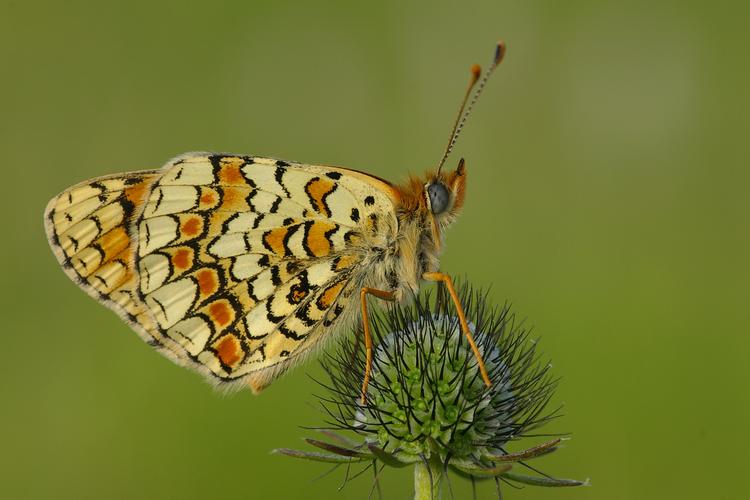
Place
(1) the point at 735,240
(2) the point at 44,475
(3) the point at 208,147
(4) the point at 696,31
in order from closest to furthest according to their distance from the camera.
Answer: (2) the point at 44,475
(1) the point at 735,240
(3) the point at 208,147
(4) the point at 696,31

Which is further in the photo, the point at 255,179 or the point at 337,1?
the point at 337,1

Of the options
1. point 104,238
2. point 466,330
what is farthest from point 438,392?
point 104,238

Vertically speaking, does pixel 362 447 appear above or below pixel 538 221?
below

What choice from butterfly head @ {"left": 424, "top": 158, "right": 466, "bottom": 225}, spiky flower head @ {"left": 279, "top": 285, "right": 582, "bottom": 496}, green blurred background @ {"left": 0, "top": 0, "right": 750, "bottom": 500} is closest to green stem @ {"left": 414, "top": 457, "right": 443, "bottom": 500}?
spiky flower head @ {"left": 279, "top": 285, "right": 582, "bottom": 496}

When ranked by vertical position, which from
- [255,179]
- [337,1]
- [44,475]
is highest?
[337,1]

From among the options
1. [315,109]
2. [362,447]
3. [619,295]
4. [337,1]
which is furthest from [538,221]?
[362,447]

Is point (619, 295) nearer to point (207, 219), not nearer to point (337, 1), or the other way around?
point (207, 219)

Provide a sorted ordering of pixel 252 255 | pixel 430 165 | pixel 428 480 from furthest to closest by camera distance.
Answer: pixel 430 165
pixel 252 255
pixel 428 480

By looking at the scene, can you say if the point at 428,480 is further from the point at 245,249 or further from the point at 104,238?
the point at 104,238
